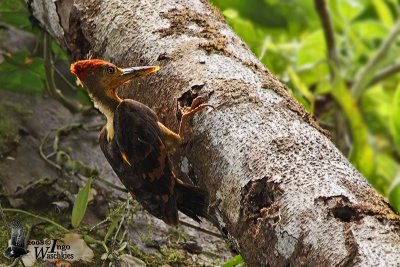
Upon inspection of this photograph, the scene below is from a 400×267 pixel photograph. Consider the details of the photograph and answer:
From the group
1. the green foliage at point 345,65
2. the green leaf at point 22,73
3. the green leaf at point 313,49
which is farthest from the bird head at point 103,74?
the green leaf at point 313,49

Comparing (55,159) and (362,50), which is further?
(362,50)

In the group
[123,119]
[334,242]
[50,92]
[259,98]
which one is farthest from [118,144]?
[50,92]

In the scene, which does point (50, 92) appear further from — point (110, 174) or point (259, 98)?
point (259, 98)

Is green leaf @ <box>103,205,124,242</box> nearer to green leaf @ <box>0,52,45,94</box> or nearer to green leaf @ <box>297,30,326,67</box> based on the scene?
green leaf @ <box>0,52,45,94</box>

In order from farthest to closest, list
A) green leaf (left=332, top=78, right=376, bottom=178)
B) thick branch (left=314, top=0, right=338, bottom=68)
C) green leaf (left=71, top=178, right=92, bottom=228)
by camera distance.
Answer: thick branch (left=314, top=0, right=338, bottom=68), green leaf (left=332, top=78, right=376, bottom=178), green leaf (left=71, top=178, right=92, bottom=228)

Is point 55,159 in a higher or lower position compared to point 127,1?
lower

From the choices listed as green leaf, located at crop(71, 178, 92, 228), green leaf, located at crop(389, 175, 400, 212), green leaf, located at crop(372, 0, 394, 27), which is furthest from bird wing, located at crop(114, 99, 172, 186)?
green leaf, located at crop(372, 0, 394, 27)

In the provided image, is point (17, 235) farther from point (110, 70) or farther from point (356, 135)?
point (356, 135)

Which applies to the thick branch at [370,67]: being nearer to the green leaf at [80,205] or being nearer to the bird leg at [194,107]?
the green leaf at [80,205]
